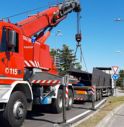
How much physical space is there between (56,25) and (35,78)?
528cm

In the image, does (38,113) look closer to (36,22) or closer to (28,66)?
(28,66)

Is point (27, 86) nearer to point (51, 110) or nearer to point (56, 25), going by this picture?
point (51, 110)

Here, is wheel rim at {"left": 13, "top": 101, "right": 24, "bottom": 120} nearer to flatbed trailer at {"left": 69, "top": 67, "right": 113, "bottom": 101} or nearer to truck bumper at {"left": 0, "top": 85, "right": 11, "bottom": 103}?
truck bumper at {"left": 0, "top": 85, "right": 11, "bottom": 103}

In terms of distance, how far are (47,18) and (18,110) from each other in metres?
7.39

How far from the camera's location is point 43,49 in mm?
17609

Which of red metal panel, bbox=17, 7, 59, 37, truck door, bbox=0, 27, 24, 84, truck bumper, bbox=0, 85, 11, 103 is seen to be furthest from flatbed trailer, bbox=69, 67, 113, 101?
truck bumper, bbox=0, 85, 11, 103

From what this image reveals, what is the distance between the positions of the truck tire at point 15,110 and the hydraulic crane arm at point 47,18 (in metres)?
3.87

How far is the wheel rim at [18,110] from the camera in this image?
12365mm

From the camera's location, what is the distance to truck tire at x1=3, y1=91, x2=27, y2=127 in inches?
471

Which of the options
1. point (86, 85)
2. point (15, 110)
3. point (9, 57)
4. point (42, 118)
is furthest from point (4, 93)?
point (86, 85)

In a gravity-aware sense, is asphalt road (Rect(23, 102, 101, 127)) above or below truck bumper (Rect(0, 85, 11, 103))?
below

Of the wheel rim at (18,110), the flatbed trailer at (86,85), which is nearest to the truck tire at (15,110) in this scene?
the wheel rim at (18,110)

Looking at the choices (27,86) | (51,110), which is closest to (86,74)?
(51,110)

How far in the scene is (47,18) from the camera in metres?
18.8
